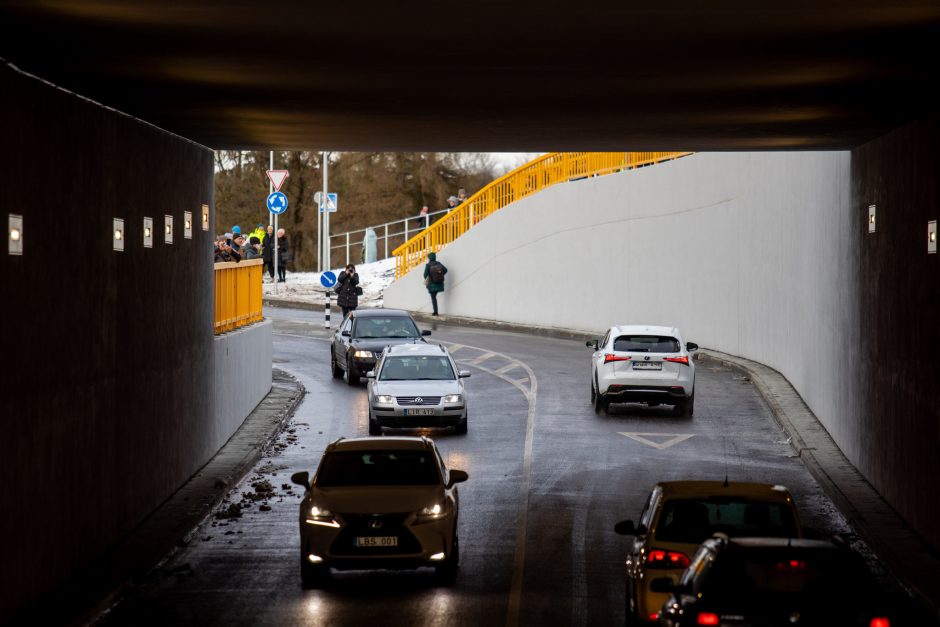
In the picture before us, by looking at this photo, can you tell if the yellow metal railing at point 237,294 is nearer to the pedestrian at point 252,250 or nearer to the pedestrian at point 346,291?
the pedestrian at point 252,250

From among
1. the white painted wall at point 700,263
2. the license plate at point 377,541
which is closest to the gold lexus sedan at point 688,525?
the license plate at point 377,541

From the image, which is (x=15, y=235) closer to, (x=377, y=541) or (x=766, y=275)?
(x=377, y=541)

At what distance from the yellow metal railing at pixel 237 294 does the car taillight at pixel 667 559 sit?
14.7 m

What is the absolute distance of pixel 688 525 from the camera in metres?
11.5

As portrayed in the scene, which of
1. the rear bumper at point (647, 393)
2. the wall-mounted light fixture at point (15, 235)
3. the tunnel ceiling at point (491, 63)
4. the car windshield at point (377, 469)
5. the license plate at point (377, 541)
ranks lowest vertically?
the license plate at point (377, 541)

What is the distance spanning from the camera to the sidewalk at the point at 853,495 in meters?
14.2

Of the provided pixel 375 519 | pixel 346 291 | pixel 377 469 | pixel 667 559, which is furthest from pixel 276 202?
pixel 667 559

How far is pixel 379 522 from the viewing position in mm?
13875

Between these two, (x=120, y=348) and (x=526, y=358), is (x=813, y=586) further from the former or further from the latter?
(x=526, y=358)

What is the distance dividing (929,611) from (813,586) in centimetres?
477

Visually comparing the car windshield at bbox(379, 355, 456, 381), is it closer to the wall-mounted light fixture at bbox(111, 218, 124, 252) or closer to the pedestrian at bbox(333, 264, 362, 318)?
the wall-mounted light fixture at bbox(111, 218, 124, 252)

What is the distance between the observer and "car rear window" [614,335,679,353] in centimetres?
2670

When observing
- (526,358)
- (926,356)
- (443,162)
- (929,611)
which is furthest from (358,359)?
(443,162)

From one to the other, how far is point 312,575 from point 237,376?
11.9 meters
